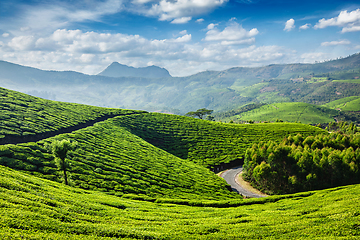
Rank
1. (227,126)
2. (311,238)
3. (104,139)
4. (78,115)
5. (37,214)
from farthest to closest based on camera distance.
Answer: (227,126)
(78,115)
(104,139)
(311,238)
(37,214)

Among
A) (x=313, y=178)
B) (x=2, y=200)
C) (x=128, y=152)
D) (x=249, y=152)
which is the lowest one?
(x=313, y=178)

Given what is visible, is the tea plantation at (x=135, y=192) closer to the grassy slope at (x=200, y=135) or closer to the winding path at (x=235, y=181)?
the grassy slope at (x=200, y=135)

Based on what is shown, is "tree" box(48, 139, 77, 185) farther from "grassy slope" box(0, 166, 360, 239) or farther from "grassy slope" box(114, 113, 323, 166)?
"grassy slope" box(114, 113, 323, 166)

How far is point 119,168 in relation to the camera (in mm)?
56969

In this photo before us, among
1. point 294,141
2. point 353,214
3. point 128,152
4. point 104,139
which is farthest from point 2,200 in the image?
point 294,141

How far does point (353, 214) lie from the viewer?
25.6 m

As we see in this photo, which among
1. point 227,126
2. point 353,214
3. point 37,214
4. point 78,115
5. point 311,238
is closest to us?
point 37,214

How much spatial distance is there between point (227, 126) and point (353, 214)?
101222mm

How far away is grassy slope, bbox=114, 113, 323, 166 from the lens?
318 feet

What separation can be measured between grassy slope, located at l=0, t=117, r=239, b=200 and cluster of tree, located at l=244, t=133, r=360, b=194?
52.0ft

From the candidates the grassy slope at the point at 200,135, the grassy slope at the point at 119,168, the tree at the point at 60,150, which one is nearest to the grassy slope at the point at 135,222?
the tree at the point at 60,150

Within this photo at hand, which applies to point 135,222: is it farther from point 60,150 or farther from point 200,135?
point 200,135

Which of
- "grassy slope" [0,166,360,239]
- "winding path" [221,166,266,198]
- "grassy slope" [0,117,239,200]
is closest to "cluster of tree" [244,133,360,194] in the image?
"winding path" [221,166,266,198]

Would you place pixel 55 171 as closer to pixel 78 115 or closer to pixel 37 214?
pixel 37 214
